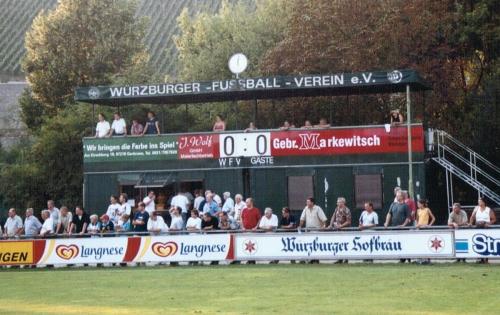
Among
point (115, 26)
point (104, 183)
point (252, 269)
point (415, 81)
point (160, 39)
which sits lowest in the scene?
point (252, 269)

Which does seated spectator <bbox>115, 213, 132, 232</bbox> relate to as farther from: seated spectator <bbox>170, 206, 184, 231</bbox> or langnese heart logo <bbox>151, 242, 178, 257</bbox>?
langnese heart logo <bbox>151, 242, 178, 257</bbox>

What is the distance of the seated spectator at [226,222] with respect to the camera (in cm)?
3003

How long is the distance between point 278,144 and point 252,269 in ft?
31.9

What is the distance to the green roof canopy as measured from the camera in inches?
1346

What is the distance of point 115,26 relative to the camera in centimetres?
6519

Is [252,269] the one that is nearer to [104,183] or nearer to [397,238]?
[397,238]

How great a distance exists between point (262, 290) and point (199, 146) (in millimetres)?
16221

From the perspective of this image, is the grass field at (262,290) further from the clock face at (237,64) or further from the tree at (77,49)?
the tree at (77,49)

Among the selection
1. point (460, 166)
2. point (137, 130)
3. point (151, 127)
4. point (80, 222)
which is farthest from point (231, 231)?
point (460, 166)

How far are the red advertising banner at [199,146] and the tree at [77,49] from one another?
2563 cm

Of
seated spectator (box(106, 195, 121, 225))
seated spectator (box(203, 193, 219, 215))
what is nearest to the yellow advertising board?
seated spectator (box(106, 195, 121, 225))

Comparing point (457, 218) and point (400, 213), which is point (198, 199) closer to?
point (400, 213)

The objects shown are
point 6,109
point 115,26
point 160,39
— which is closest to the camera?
point 115,26

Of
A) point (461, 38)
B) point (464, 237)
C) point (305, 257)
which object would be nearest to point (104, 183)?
point (305, 257)
